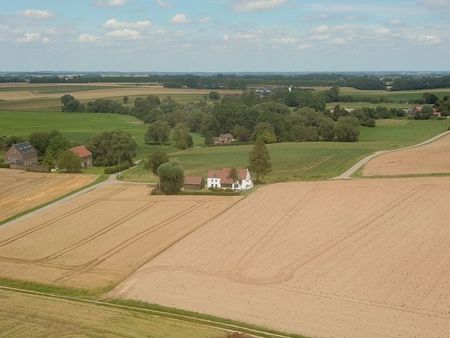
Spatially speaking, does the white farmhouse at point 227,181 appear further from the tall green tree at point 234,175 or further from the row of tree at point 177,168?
the row of tree at point 177,168

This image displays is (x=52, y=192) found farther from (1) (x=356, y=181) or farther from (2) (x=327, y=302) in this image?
(2) (x=327, y=302)

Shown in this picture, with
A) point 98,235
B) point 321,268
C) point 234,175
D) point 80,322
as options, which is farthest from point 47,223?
point 321,268

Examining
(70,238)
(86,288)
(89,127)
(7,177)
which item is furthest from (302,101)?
(86,288)

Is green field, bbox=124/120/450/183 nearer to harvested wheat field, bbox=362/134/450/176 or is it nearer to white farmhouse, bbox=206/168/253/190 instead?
white farmhouse, bbox=206/168/253/190

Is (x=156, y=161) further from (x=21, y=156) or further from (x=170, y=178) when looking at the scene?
(x=21, y=156)

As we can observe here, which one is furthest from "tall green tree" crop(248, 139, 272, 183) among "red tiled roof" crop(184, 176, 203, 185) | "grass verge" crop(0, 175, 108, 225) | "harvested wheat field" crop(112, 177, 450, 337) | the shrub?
the shrub

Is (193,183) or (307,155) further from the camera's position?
(307,155)
